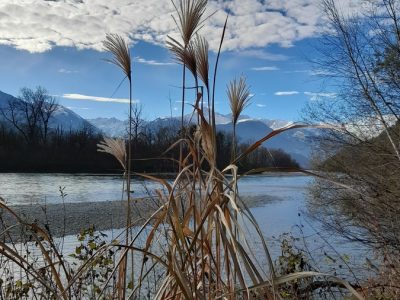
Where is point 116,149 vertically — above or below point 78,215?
above

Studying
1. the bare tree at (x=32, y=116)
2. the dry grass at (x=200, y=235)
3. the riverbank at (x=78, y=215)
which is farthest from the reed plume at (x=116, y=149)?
the bare tree at (x=32, y=116)

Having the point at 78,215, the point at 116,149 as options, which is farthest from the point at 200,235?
the point at 78,215

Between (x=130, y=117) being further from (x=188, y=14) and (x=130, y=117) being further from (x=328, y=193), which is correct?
(x=328, y=193)

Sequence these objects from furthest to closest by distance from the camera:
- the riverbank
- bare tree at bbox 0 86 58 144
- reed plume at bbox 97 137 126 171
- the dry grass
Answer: bare tree at bbox 0 86 58 144, the riverbank, reed plume at bbox 97 137 126 171, the dry grass

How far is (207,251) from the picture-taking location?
1.63 meters

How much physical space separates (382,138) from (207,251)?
12501 millimetres

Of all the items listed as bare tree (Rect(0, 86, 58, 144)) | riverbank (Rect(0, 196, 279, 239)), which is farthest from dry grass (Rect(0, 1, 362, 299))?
bare tree (Rect(0, 86, 58, 144))

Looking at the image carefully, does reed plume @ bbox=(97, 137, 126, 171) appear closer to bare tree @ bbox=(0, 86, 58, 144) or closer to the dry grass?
the dry grass

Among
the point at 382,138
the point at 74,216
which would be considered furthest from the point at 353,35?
the point at 74,216

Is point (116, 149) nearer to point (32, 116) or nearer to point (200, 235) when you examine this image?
point (200, 235)

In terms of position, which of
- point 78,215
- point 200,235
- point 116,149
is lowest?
point 78,215

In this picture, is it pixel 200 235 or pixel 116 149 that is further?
pixel 116 149

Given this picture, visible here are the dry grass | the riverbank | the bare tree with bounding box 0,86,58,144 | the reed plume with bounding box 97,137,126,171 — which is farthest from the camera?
the bare tree with bounding box 0,86,58,144

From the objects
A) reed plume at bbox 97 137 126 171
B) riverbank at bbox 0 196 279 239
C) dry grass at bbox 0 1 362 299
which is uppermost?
reed plume at bbox 97 137 126 171
